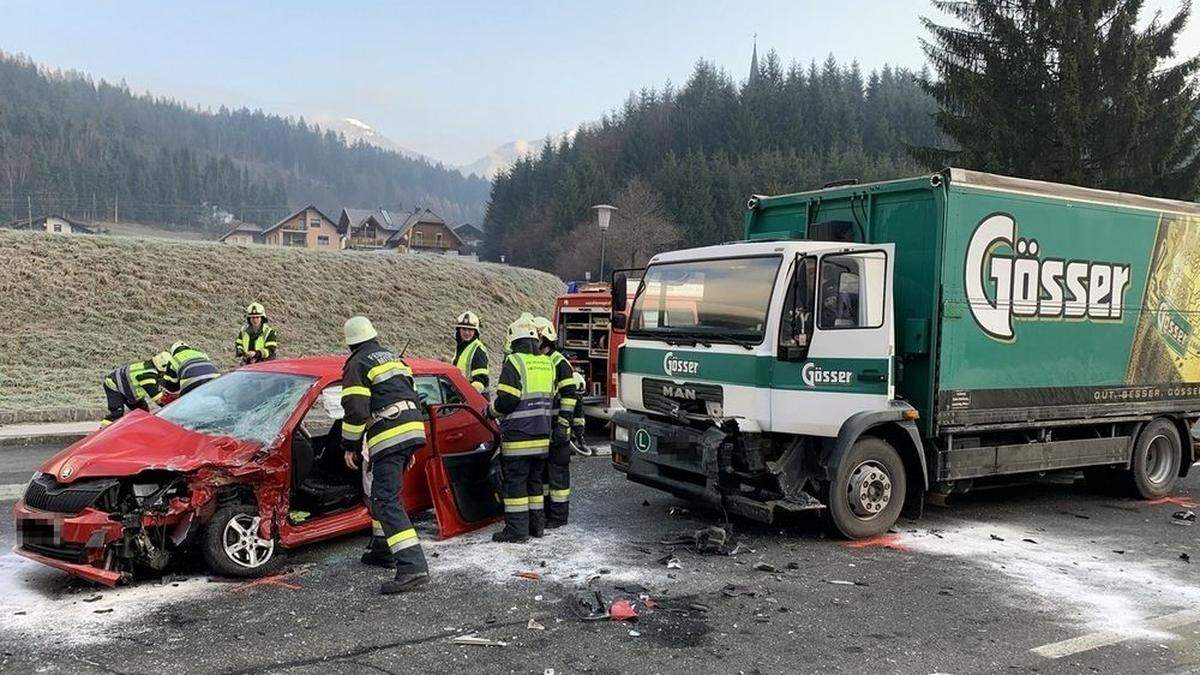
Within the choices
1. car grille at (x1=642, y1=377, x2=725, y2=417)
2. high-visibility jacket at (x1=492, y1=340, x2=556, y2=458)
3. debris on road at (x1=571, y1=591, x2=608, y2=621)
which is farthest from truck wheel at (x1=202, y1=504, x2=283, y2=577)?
car grille at (x1=642, y1=377, x2=725, y2=417)

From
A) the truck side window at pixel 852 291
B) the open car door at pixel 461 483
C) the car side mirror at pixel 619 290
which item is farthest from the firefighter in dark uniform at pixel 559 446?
the truck side window at pixel 852 291

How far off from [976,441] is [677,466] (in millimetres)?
2553

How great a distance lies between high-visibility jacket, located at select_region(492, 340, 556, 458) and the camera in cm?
627

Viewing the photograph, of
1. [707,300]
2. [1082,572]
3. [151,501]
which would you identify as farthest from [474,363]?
[1082,572]

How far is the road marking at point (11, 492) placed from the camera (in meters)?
7.63

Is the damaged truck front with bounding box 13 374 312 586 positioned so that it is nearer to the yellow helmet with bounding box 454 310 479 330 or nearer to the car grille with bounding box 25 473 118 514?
the car grille with bounding box 25 473 118 514

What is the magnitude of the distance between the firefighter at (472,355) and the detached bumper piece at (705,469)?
1.64m

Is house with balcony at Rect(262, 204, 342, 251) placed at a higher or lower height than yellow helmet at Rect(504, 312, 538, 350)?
higher

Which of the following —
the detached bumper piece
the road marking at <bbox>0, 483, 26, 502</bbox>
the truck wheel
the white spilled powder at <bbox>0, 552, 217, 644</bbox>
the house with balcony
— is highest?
the house with balcony

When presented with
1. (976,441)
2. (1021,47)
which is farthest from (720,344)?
(1021,47)

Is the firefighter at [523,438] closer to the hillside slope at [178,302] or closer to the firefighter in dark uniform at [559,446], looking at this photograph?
the firefighter in dark uniform at [559,446]

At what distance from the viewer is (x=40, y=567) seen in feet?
18.0

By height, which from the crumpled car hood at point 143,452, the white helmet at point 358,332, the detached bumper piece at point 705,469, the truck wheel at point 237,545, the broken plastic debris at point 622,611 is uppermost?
the white helmet at point 358,332

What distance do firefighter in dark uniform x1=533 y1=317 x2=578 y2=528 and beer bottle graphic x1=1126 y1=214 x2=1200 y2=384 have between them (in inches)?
205
